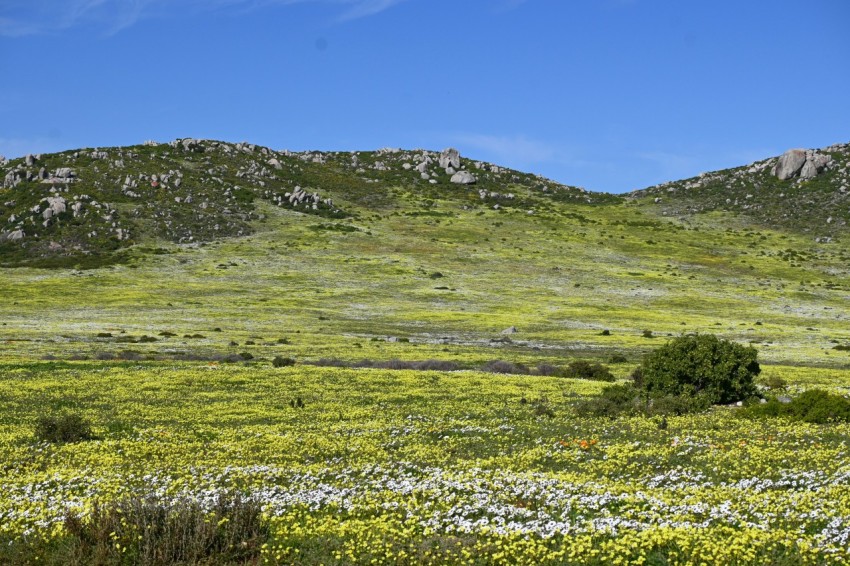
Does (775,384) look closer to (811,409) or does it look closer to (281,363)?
(811,409)

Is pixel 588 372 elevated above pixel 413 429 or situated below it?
below

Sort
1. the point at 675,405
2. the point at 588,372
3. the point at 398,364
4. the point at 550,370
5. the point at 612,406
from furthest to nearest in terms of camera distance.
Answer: the point at 398,364
the point at 550,370
the point at 588,372
the point at 675,405
the point at 612,406

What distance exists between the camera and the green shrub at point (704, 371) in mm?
32062

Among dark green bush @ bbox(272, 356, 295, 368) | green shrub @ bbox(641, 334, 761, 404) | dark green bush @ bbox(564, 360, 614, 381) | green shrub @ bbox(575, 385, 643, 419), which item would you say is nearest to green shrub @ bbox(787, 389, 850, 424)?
green shrub @ bbox(641, 334, 761, 404)

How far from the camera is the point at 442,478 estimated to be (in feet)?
59.7

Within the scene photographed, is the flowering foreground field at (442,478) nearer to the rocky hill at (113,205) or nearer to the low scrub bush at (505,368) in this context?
the low scrub bush at (505,368)

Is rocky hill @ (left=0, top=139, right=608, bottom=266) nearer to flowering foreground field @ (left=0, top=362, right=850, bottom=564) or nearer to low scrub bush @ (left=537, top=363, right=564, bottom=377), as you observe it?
low scrub bush @ (left=537, top=363, right=564, bottom=377)

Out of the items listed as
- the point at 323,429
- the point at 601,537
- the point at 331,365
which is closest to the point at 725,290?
the point at 331,365

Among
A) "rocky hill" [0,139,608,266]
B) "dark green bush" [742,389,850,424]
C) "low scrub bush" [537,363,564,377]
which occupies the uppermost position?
"rocky hill" [0,139,608,266]

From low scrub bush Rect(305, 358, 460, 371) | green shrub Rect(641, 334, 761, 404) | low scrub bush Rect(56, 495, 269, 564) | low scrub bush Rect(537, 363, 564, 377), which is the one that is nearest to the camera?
low scrub bush Rect(56, 495, 269, 564)

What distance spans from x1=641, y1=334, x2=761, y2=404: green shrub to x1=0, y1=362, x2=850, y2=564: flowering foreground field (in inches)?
112

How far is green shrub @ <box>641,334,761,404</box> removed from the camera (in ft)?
105

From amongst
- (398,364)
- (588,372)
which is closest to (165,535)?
(588,372)

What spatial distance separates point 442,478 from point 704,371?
18.6 metres
